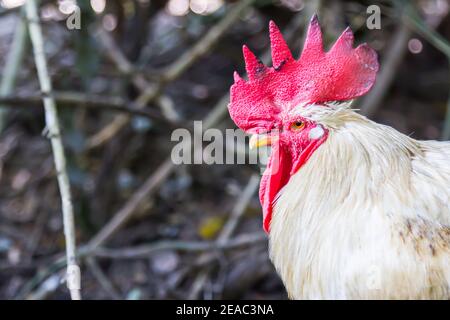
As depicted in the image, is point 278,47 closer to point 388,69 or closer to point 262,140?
→ point 262,140

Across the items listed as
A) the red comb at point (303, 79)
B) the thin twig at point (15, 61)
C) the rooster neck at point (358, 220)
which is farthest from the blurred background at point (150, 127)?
the rooster neck at point (358, 220)

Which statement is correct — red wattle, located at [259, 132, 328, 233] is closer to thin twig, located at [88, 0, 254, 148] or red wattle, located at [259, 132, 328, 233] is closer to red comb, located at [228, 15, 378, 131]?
red comb, located at [228, 15, 378, 131]

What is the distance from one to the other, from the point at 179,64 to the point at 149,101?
355 mm

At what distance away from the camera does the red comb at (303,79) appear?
239cm

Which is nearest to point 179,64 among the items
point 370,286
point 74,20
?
point 74,20

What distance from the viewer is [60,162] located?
2607 millimetres

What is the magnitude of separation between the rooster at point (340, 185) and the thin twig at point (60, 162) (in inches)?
27.7

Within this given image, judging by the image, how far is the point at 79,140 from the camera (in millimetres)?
4410

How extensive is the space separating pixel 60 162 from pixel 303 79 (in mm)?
1001

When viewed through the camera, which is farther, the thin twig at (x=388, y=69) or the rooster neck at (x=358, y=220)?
the thin twig at (x=388, y=69)

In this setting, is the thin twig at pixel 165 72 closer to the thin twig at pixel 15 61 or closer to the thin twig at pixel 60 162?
the thin twig at pixel 15 61

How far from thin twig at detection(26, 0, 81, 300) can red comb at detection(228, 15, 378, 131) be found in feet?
2.31

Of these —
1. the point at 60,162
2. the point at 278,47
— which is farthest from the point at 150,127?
the point at 278,47

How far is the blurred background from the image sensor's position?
13.4 feet
